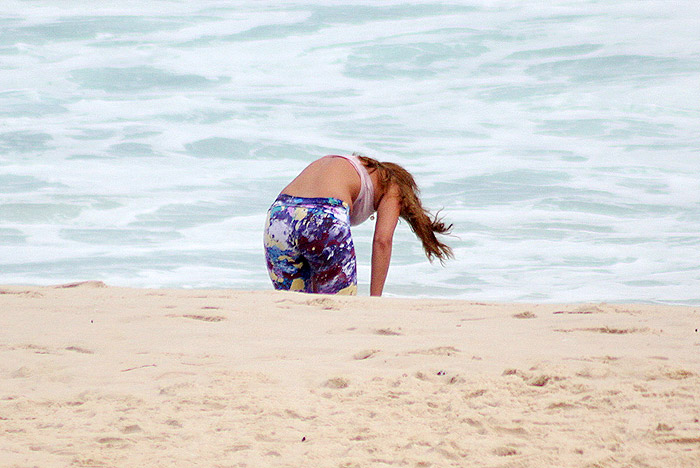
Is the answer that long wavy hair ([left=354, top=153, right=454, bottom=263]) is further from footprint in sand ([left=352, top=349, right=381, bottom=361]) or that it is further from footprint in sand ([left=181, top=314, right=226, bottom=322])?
footprint in sand ([left=352, top=349, right=381, bottom=361])

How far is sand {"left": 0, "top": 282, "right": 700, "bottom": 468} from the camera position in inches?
86.0

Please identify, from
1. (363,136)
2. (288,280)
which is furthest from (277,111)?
(288,280)

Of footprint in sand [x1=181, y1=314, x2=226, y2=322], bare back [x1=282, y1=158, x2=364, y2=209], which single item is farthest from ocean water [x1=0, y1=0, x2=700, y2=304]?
footprint in sand [x1=181, y1=314, x2=226, y2=322]

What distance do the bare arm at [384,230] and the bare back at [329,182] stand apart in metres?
0.16

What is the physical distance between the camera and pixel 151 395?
8.61ft

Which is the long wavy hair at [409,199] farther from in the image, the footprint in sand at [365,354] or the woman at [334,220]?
the footprint in sand at [365,354]

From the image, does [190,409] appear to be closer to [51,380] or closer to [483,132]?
[51,380]

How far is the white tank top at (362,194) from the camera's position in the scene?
464 cm

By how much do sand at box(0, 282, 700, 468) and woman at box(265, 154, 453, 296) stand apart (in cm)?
62

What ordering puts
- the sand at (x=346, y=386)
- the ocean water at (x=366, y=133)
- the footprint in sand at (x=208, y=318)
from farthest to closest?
the ocean water at (x=366, y=133)
the footprint in sand at (x=208, y=318)
the sand at (x=346, y=386)

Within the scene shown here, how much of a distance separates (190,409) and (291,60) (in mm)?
16095

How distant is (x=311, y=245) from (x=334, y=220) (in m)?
0.17

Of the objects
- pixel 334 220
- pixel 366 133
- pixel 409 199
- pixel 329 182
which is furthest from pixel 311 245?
pixel 366 133

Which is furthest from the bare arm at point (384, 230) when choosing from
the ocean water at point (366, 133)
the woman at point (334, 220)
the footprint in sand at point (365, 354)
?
the ocean water at point (366, 133)
